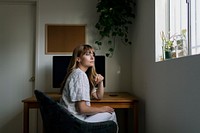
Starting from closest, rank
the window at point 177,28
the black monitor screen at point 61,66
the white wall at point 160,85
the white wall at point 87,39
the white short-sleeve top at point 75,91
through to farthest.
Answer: the white wall at point 160,85
the window at point 177,28
the white short-sleeve top at point 75,91
the black monitor screen at point 61,66
the white wall at point 87,39

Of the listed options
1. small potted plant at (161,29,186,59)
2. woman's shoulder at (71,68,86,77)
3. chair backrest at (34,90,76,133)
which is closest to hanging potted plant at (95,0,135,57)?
small potted plant at (161,29,186,59)

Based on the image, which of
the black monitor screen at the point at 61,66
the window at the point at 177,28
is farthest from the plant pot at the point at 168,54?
the black monitor screen at the point at 61,66

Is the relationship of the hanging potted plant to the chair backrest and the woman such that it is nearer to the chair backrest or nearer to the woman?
the woman

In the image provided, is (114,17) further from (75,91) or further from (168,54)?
(75,91)

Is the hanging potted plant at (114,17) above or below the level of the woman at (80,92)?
above

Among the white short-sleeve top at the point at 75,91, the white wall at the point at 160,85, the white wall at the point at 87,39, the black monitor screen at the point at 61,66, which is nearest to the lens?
the white wall at the point at 160,85

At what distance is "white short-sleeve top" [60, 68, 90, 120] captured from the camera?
6.14 feet

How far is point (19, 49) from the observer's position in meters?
3.34

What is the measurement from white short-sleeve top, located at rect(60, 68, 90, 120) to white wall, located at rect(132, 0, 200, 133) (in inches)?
26.6

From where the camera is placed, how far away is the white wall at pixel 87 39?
3.24 meters

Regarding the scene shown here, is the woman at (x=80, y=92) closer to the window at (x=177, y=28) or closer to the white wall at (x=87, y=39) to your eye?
the window at (x=177, y=28)

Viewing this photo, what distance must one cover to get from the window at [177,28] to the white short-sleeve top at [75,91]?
787 mm

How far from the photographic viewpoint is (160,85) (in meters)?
2.08

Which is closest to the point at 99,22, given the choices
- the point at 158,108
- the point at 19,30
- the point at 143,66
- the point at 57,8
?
the point at 57,8
